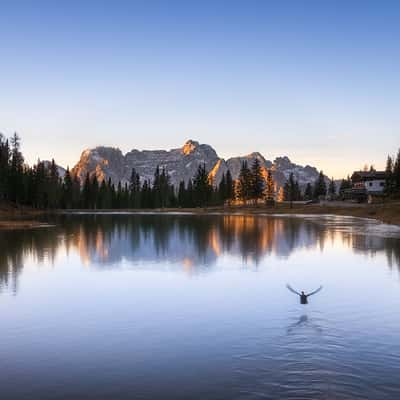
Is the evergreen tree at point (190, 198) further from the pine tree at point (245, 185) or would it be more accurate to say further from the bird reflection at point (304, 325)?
the bird reflection at point (304, 325)

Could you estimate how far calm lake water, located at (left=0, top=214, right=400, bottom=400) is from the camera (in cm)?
1152

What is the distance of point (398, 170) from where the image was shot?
123 metres

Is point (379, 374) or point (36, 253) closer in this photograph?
point (379, 374)

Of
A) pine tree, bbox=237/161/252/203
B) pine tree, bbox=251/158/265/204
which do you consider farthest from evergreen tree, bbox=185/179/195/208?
pine tree, bbox=251/158/265/204

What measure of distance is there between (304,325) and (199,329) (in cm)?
389

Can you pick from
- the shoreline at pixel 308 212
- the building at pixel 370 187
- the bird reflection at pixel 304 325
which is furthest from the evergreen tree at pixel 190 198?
the bird reflection at pixel 304 325

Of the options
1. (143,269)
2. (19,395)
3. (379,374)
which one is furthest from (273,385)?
(143,269)

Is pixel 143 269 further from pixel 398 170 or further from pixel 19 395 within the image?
pixel 398 170

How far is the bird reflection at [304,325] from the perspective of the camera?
1646 centimetres

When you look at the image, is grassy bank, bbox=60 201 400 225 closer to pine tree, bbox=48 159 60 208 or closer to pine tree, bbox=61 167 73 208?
pine tree, bbox=48 159 60 208

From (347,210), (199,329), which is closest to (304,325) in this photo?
(199,329)

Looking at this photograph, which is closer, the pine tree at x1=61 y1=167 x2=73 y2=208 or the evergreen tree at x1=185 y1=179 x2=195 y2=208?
the evergreen tree at x1=185 y1=179 x2=195 y2=208

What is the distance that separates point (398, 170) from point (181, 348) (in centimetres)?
12197

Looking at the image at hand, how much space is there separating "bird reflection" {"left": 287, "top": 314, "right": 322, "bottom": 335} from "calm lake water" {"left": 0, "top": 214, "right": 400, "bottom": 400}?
0.07m
